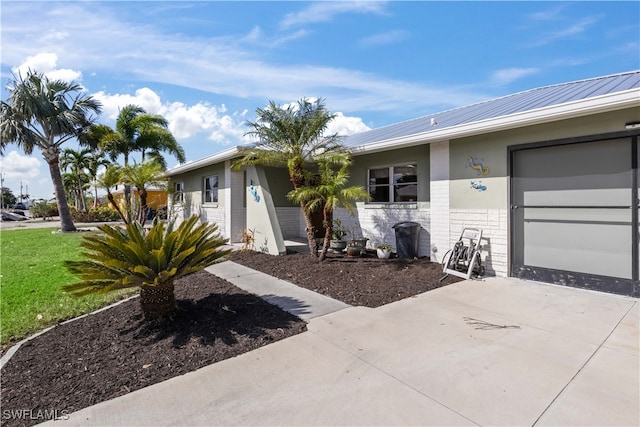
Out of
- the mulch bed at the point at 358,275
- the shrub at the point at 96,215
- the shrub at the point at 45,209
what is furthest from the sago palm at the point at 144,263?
the shrub at the point at 45,209

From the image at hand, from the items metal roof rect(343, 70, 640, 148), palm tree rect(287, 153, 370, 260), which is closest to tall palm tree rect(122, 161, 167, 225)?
metal roof rect(343, 70, 640, 148)

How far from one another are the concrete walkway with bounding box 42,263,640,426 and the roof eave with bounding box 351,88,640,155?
3141 mm

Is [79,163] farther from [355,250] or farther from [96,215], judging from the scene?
[355,250]

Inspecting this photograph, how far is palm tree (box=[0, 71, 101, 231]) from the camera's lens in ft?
56.4

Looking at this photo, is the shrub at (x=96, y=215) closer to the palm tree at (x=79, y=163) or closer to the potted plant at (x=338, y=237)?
the palm tree at (x=79, y=163)

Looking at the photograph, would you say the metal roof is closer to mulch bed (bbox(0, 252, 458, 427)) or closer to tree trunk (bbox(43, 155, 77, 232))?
mulch bed (bbox(0, 252, 458, 427))

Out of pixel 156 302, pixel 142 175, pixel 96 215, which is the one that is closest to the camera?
pixel 156 302

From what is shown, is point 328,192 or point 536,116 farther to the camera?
point 328,192

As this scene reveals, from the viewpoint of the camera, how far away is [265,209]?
1016 centimetres

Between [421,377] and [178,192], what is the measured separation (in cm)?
1795

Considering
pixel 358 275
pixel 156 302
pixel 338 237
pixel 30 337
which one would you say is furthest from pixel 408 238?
pixel 30 337

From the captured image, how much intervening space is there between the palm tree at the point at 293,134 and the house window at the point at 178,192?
1081cm

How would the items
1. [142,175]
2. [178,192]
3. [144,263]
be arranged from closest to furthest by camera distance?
[144,263]
[142,175]
[178,192]

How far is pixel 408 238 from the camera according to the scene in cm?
897
